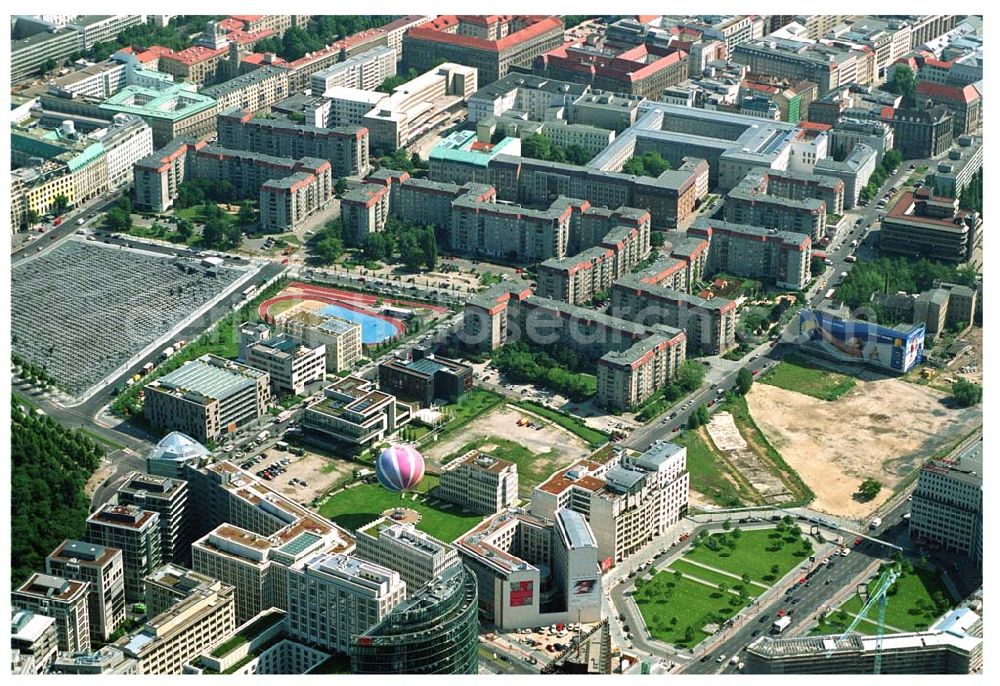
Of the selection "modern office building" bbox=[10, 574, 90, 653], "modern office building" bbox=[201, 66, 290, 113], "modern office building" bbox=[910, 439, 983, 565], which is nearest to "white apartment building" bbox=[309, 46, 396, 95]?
"modern office building" bbox=[201, 66, 290, 113]

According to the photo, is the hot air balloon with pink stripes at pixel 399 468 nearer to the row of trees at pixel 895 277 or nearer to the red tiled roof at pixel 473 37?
the row of trees at pixel 895 277

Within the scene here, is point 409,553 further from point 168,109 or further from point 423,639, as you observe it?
point 168,109

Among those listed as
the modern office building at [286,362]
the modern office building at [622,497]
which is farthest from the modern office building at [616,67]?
the modern office building at [622,497]

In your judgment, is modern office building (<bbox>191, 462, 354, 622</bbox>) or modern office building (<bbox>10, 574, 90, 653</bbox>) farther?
modern office building (<bbox>191, 462, 354, 622</bbox>)

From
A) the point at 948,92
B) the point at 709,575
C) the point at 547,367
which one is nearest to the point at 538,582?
the point at 709,575

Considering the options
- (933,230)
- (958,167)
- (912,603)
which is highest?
(958,167)

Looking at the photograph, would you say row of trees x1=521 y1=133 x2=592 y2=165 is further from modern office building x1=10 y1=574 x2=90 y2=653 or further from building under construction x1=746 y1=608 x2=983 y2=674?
building under construction x1=746 y1=608 x2=983 y2=674
